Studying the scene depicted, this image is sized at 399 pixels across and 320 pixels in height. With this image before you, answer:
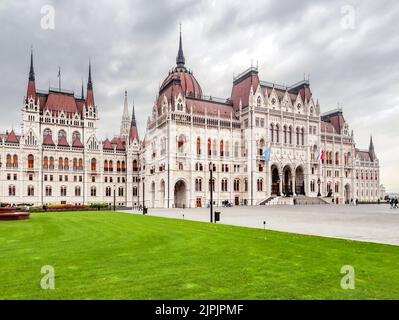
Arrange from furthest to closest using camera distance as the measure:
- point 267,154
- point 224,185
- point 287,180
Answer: point 287,180 < point 224,185 < point 267,154

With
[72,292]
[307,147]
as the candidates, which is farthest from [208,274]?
[307,147]

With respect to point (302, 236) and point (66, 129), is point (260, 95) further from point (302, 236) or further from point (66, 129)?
point (302, 236)

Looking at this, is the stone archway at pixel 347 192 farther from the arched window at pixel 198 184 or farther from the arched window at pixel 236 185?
the arched window at pixel 198 184

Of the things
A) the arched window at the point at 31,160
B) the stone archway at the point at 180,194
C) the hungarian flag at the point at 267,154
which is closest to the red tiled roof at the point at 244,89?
the hungarian flag at the point at 267,154

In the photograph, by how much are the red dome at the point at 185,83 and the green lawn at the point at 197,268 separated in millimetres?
63851

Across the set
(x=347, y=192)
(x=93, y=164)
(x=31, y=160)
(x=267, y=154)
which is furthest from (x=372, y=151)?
→ (x=31, y=160)

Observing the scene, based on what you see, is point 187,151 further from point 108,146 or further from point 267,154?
point 108,146

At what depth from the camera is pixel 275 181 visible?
77.6m

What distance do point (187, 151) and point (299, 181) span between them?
100 feet

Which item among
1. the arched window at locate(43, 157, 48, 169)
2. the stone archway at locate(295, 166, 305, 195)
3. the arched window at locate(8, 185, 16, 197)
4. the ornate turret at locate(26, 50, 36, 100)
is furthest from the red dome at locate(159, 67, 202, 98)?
the arched window at locate(8, 185, 16, 197)

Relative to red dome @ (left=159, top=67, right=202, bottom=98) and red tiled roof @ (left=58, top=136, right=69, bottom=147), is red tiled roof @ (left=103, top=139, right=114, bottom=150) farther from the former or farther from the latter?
red dome @ (left=159, top=67, right=202, bottom=98)

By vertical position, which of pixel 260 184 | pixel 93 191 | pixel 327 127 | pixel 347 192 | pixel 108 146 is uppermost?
pixel 327 127

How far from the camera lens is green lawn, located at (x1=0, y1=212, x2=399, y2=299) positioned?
7.30 meters
